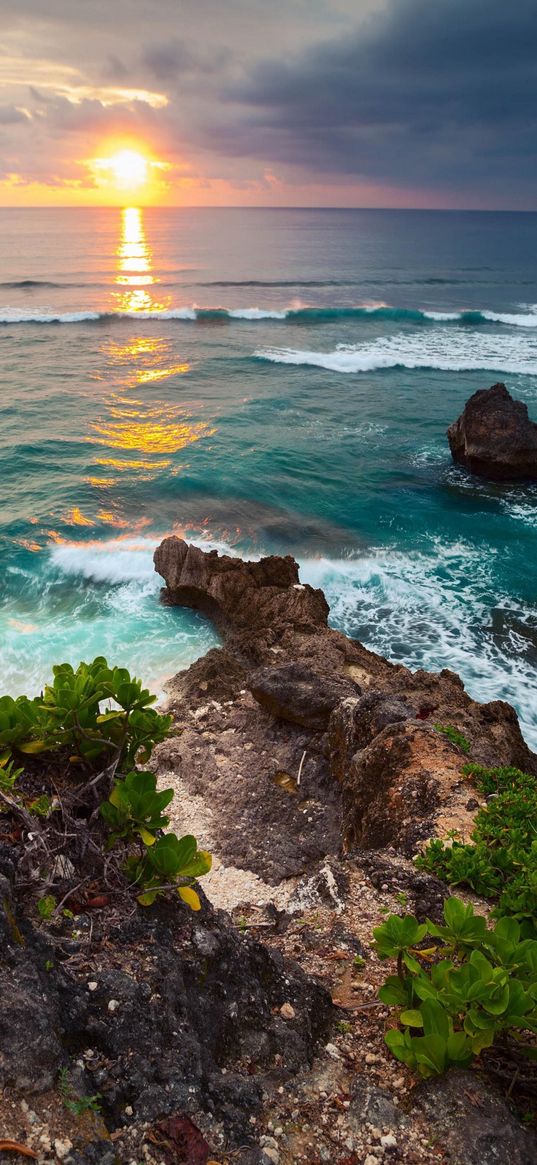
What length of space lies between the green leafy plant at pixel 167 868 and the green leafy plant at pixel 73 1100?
2.47 feet

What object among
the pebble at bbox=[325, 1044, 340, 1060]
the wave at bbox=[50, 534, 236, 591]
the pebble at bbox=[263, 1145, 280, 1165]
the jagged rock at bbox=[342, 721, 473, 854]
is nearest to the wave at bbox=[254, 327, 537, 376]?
the wave at bbox=[50, 534, 236, 591]

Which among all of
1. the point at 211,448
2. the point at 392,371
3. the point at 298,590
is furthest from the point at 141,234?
the point at 298,590

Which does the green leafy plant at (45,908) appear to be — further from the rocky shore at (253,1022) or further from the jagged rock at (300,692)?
the jagged rock at (300,692)

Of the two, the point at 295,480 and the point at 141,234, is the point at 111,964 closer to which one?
the point at 295,480

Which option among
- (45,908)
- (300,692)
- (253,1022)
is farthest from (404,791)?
(45,908)

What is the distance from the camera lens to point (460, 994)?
2.88 metres

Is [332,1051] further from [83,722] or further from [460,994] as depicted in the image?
[83,722]

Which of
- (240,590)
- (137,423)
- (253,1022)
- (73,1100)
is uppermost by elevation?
(73,1100)

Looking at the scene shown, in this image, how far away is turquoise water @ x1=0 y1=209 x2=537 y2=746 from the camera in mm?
12773

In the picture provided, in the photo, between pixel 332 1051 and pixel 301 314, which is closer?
pixel 332 1051

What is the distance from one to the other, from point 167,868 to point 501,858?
7.68 ft

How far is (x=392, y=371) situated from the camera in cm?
3312

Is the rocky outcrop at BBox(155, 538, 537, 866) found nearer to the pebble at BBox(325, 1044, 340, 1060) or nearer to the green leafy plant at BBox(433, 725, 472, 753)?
the green leafy plant at BBox(433, 725, 472, 753)

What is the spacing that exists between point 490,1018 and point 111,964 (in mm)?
1578
